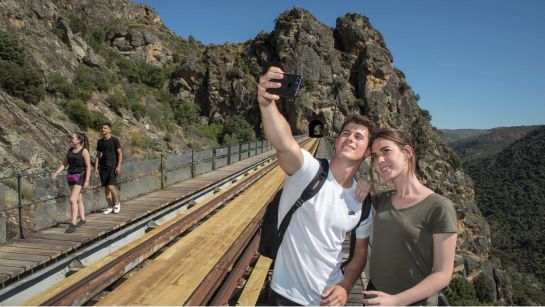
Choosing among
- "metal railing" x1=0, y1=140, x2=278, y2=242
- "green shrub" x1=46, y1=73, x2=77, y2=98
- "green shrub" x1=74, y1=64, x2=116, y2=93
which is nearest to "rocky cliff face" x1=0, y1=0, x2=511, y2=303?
"green shrub" x1=74, y1=64, x2=116, y2=93

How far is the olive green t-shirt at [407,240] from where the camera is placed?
196 cm

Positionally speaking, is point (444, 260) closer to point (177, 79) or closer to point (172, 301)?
point (172, 301)

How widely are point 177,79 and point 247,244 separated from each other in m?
59.8

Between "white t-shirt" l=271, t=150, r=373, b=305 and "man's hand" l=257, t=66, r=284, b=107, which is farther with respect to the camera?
"white t-shirt" l=271, t=150, r=373, b=305

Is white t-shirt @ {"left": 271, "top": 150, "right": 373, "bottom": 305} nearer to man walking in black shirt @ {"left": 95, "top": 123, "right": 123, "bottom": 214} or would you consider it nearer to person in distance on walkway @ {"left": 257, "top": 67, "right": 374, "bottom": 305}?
person in distance on walkway @ {"left": 257, "top": 67, "right": 374, "bottom": 305}

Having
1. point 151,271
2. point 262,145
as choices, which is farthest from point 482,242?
Answer: point 151,271

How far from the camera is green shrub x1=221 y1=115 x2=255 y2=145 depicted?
55.2 metres

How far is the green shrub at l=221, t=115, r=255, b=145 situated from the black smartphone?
52.4m

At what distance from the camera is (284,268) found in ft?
7.35

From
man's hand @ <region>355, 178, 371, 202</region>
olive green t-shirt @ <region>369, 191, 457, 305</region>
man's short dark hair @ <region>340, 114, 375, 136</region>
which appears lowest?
olive green t-shirt @ <region>369, 191, 457, 305</region>

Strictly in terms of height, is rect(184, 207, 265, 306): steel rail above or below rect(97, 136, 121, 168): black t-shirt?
below

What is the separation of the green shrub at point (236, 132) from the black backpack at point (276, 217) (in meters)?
52.0

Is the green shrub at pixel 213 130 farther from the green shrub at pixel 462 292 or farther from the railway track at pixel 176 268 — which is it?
the railway track at pixel 176 268

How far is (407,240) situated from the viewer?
2045mm
